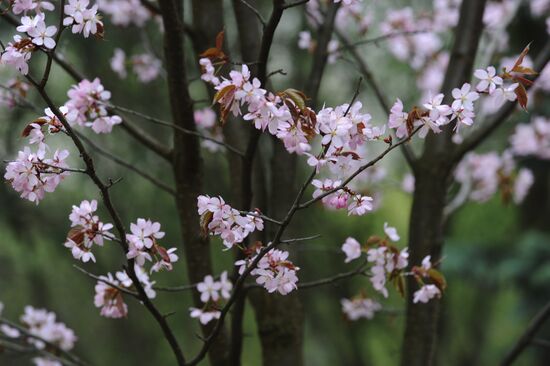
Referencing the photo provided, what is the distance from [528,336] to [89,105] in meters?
2.09

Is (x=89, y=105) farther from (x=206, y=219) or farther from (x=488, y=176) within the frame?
(x=488, y=176)

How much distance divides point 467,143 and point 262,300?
1.07 metres

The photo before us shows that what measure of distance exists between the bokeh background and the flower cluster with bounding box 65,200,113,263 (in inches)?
193

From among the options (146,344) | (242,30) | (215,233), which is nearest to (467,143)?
(242,30)

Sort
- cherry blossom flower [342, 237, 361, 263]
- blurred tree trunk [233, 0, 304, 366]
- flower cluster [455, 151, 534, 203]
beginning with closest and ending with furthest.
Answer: cherry blossom flower [342, 237, 361, 263], blurred tree trunk [233, 0, 304, 366], flower cluster [455, 151, 534, 203]

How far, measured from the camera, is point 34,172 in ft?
5.55

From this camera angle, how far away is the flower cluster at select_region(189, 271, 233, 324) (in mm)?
2332

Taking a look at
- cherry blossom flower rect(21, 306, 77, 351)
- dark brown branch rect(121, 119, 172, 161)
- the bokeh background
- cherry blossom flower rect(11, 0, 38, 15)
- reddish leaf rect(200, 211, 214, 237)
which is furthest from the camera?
the bokeh background

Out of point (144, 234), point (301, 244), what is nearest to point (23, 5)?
point (144, 234)

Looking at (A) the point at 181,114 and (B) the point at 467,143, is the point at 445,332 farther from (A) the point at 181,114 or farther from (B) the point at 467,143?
(A) the point at 181,114

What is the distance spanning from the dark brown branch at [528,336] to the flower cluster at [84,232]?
1.91 meters

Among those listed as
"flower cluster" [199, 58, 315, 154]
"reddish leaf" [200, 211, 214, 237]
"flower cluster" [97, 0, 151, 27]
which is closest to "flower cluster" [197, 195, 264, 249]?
"reddish leaf" [200, 211, 214, 237]

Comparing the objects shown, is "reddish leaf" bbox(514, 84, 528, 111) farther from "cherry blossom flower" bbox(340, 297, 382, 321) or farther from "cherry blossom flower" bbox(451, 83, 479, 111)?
"cherry blossom flower" bbox(340, 297, 382, 321)

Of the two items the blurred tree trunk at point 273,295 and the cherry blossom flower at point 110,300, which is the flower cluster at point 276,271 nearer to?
the cherry blossom flower at point 110,300
